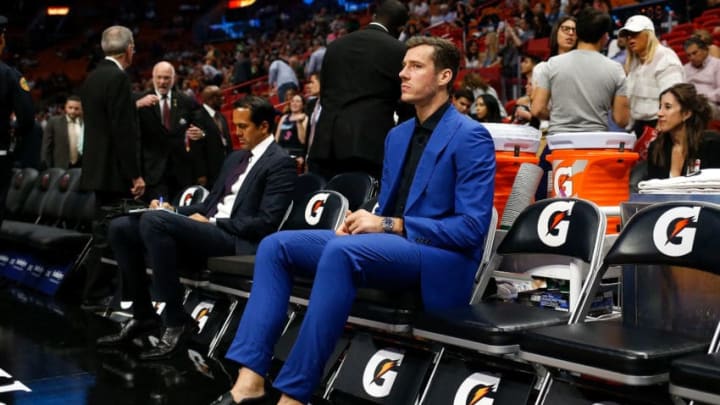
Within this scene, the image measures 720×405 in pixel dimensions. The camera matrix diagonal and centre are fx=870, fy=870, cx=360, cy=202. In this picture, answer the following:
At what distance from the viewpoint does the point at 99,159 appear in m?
5.25

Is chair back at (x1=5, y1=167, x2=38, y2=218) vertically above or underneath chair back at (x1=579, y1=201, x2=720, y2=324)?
underneath

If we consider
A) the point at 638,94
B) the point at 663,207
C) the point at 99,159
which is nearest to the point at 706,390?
the point at 663,207

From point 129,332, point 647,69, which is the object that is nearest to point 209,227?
point 129,332

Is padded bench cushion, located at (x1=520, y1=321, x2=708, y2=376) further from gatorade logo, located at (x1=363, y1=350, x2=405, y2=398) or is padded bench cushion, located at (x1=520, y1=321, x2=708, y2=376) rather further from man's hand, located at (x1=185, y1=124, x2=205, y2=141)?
man's hand, located at (x1=185, y1=124, x2=205, y2=141)

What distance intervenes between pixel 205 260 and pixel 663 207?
7.96 feet

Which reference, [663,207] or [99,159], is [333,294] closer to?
[663,207]

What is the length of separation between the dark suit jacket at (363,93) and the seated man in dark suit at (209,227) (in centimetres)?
35

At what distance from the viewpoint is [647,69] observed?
17.5 feet

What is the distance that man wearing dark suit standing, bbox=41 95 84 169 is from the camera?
29.2 ft

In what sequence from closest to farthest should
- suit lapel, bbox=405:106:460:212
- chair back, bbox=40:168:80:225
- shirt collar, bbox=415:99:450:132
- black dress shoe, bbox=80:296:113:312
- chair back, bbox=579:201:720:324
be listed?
chair back, bbox=579:201:720:324, suit lapel, bbox=405:106:460:212, shirt collar, bbox=415:99:450:132, black dress shoe, bbox=80:296:113:312, chair back, bbox=40:168:80:225

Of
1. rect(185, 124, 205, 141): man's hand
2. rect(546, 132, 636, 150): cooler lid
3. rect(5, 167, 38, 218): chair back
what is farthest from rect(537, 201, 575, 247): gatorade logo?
rect(5, 167, 38, 218): chair back

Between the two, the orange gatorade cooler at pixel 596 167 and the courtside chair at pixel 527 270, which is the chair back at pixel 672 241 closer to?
the courtside chair at pixel 527 270

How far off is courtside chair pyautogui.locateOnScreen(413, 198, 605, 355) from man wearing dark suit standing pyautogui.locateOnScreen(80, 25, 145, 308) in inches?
106

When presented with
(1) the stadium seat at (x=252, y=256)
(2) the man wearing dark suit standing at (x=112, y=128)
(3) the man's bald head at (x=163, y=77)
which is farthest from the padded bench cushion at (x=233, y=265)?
(3) the man's bald head at (x=163, y=77)
